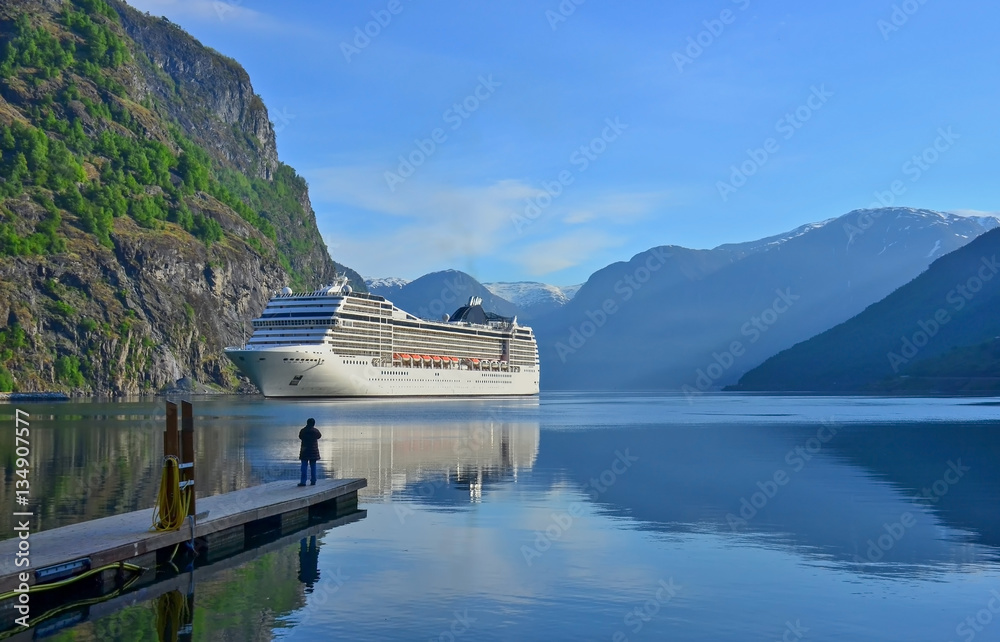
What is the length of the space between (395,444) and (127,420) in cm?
3663

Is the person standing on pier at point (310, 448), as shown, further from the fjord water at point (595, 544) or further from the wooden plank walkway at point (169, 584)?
the wooden plank walkway at point (169, 584)

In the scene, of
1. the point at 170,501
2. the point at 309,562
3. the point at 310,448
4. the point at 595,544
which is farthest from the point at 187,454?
the point at 595,544

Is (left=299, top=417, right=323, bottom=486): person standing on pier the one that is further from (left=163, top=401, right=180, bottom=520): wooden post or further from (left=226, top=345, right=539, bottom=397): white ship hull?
(left=226, top=345, right=539, bottom=397): white ship hull

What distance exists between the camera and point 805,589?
21.2m

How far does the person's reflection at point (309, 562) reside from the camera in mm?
22294

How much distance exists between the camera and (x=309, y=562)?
24.6 metres

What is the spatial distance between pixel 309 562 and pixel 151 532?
3.90 metres

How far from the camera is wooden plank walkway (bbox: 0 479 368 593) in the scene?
70.1ft

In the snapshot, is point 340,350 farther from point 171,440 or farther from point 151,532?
point 151,532

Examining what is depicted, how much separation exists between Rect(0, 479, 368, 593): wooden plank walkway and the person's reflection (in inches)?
73.0

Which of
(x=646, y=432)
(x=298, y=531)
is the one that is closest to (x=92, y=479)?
(x=298, y=531)

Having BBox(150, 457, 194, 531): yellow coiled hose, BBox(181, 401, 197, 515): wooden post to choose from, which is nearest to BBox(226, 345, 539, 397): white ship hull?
BBox(181, 401, 197, 515): wooden post

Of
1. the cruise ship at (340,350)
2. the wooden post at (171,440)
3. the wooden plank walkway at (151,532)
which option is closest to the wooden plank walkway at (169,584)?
the wooden plank walkway at (151,532)

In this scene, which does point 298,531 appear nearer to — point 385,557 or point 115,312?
point 385,557
